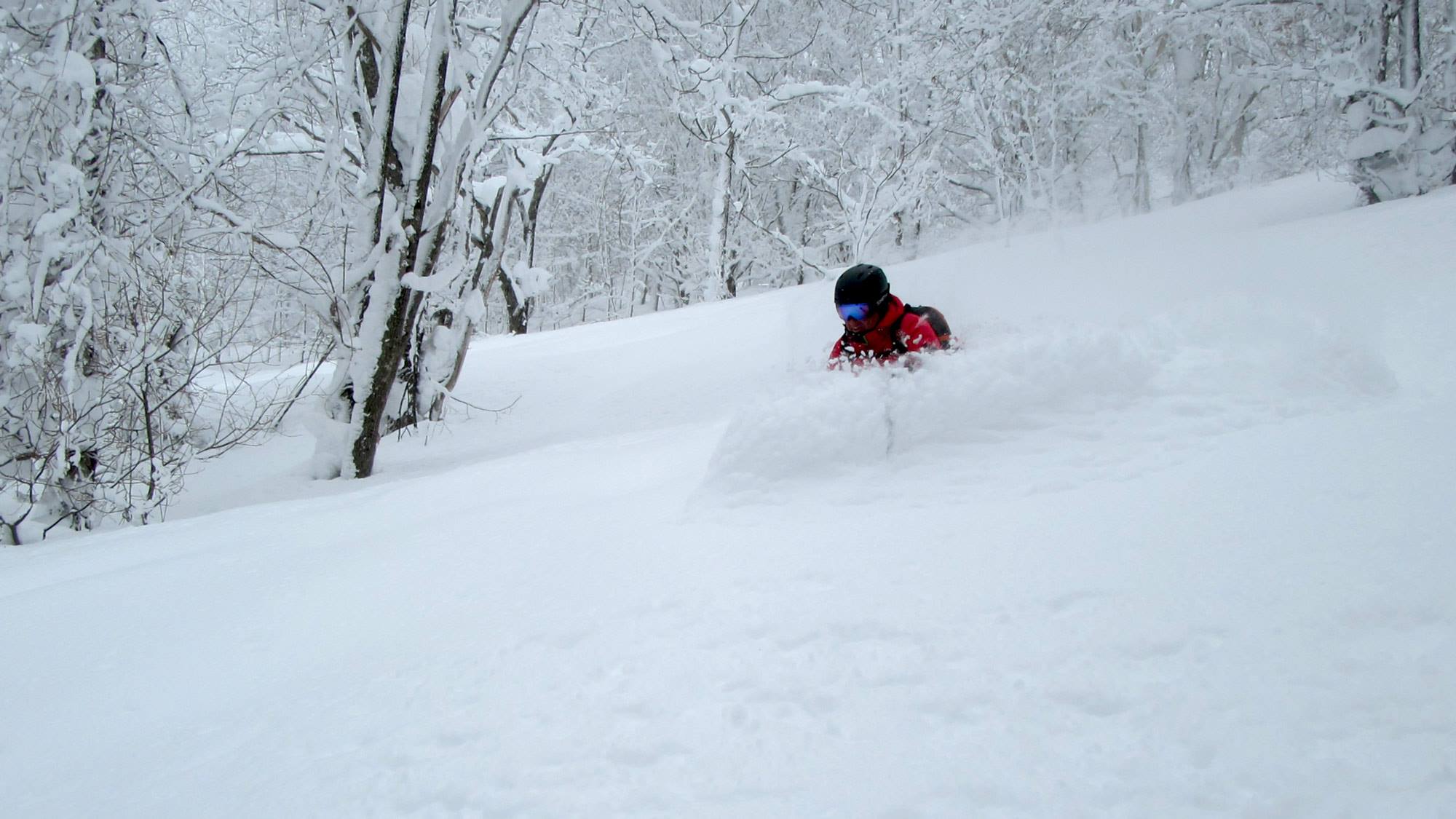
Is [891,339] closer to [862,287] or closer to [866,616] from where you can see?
[862,287]

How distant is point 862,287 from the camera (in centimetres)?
362

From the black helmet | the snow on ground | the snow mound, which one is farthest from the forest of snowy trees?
the snow mound

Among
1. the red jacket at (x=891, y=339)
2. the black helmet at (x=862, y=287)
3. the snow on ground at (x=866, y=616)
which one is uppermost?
the black helmet at (x=862, y=287)

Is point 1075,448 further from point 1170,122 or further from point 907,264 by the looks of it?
point 1170,122

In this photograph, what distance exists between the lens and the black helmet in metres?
3.62

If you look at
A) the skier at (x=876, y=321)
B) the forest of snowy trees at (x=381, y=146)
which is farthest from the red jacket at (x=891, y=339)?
the forest of snowy trees at (x=381, y=146)

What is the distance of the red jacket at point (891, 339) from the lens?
356 cm

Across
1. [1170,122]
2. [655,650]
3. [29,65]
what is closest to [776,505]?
[655,650]

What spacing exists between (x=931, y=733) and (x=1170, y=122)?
1588 cm

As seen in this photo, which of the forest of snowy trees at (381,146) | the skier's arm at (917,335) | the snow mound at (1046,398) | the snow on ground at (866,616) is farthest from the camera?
the forest of snowy trees at (381,146)

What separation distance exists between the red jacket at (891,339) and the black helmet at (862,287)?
0.09 meters

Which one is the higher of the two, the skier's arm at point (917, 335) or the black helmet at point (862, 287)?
the black helmet at point (862, 287)

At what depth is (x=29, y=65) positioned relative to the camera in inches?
158

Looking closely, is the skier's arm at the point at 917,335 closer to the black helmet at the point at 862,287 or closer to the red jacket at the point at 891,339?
the red jacket at the point at 891,339
